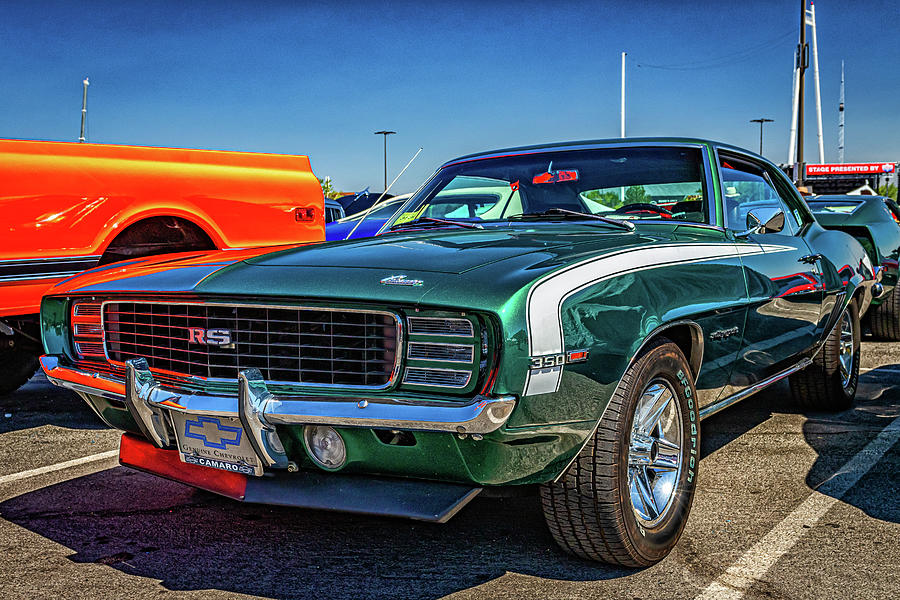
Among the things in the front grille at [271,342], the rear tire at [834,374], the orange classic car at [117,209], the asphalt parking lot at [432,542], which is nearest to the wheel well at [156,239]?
the orange classic car at [117,209]

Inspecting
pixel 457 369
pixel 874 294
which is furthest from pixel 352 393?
pixel 874 294

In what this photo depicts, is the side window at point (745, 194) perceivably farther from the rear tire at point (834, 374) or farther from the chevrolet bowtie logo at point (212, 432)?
the chevrolet bowtie logo at point (212, 432)

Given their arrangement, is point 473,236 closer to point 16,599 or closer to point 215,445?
point 215,445

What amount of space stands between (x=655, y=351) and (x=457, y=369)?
2.52 ft

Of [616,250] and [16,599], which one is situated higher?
[616,250]

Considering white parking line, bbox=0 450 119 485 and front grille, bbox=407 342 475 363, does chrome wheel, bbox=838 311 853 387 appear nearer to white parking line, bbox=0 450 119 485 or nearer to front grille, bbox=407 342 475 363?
front grille, bbox=407 342 475 363

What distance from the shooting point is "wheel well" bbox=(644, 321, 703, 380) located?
128 inches

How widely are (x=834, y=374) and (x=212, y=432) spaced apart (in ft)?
12.3

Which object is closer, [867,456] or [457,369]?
[457,369]

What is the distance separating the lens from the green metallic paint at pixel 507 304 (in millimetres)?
2461

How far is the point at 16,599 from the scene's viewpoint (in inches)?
107

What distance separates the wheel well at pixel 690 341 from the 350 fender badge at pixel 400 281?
3.47ft

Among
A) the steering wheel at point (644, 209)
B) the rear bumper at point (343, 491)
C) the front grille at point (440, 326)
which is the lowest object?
the rear bumper at point (343, 491)

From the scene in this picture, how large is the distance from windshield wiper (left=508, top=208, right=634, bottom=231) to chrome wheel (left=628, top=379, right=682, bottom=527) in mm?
814
